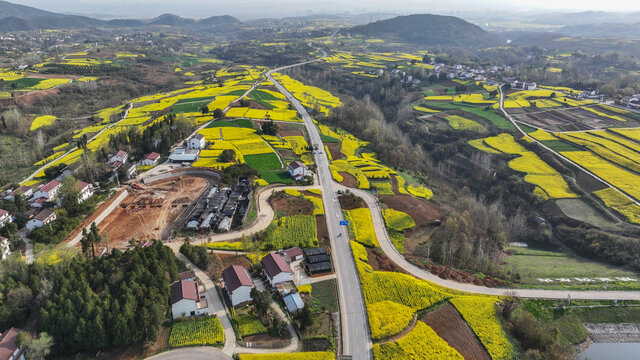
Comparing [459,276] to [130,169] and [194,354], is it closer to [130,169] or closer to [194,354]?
[194,354]

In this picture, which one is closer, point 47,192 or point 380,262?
point 380,262

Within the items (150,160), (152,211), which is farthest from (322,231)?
(150,160)

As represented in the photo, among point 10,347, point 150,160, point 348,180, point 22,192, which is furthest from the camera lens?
point 150,160

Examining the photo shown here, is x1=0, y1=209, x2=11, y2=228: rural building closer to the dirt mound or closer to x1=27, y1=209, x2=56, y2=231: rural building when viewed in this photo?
x1=27, y1=209, x2=56, y2=231: rural building

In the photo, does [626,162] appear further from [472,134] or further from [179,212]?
[179,212]

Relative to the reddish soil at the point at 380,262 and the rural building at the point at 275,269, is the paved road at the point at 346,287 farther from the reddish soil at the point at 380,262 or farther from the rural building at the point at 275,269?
the rural building at the point at 275,269

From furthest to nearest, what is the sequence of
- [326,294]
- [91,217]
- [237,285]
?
1. [91,217]
2. [326,294]
3. [237,285]

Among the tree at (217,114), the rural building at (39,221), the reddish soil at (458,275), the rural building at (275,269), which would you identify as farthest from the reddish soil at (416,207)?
the tree at (217,114)
